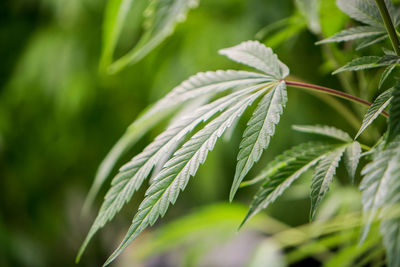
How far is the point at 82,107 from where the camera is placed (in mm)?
1081

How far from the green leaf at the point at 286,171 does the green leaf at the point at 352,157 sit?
0.01 meters

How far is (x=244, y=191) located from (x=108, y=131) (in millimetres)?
436

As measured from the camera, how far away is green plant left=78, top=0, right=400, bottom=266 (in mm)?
148

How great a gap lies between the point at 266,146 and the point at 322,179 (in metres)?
0.03

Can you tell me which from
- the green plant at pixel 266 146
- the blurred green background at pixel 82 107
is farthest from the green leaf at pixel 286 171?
the blurred green background at pixel 82 107

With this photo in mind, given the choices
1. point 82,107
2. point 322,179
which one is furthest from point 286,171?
point 82,107

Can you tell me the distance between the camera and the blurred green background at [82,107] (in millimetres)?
881

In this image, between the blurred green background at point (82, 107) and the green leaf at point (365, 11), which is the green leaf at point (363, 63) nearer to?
the green leaf at point (365, 11)

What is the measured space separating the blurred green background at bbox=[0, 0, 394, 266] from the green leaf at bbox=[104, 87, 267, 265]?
620 millimetres

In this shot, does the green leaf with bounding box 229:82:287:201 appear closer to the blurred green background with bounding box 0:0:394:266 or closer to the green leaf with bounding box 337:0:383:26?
the green leaf with bounding box 337:0:383:26

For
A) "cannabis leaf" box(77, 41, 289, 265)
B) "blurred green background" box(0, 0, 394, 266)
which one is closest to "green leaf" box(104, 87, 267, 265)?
"cannabis leaf" box(77, 41, 289, 265)

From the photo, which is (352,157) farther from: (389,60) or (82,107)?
(82,107)

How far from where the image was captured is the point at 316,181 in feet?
0.60

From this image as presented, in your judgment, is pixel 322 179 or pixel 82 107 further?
pixel 82 107
